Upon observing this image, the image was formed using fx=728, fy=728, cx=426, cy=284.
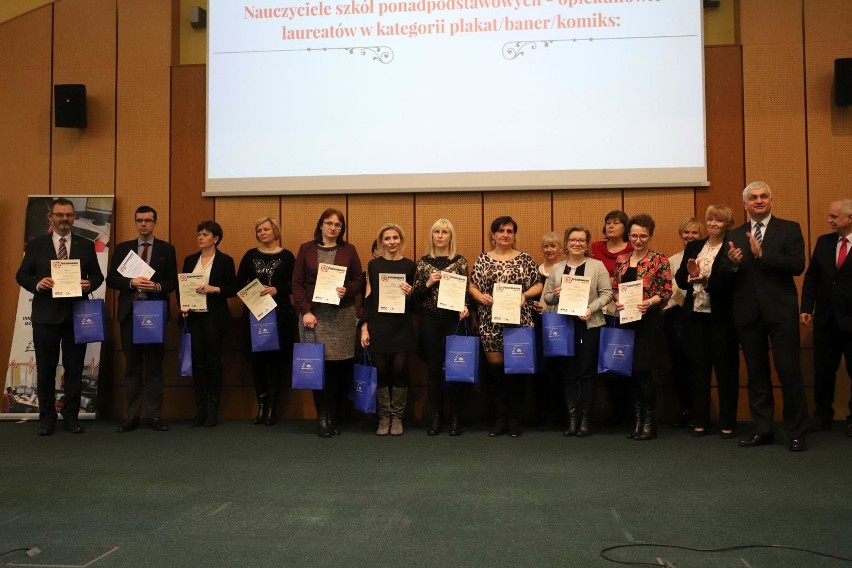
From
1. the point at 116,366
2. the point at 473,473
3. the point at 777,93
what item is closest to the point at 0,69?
the point at 116,366

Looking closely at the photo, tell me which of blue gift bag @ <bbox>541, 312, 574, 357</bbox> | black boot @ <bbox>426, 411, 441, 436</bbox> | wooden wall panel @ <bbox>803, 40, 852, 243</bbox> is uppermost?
wooden wall panel @ <bbox>803, 40, 852, 243</bbox>

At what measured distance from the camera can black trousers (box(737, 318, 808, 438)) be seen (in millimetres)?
3934

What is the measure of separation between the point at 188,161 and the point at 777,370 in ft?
14.1

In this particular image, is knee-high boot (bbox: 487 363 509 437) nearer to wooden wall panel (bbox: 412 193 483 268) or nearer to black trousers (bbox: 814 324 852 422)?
wooden wall panel (bbox: 412 193 483 268)

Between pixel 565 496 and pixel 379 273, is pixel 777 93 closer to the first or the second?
pixel 379 273

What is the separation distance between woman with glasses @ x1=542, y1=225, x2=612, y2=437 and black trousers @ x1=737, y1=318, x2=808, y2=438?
81cm

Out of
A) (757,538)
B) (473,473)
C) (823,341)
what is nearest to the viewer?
(757,538)

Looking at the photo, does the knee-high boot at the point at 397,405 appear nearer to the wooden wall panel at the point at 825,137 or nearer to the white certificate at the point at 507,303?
the white certificate at the point at 507,303

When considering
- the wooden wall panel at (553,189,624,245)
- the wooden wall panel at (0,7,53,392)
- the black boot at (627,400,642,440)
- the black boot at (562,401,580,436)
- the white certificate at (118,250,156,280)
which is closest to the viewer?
the black boot at (627,400,642,440)

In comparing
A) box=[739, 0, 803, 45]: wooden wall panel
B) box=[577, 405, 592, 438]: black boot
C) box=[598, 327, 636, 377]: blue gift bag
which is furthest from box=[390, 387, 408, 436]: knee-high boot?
box=[739, 0, 803, 45]: wooden wall panel

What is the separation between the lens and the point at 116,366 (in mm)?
5516

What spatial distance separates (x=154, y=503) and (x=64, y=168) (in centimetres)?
364

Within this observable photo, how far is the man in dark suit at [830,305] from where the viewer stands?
4301 millimetres

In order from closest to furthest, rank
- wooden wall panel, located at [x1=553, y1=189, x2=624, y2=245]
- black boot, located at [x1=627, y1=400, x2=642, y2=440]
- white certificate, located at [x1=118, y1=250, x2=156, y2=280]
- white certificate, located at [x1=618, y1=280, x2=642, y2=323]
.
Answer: white certificate, located at [x1=618, y1=280, x2=642, y2=323] → black boot, located at [x1=627, y1=400, x2=642, y2=440] → white certificate, located at [x1=118, y1=250, x2=156, y2=280] → wooden wall panel, located at [x1=553, y1=189, x2=624, y2=245]
